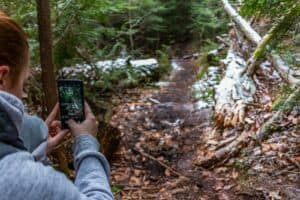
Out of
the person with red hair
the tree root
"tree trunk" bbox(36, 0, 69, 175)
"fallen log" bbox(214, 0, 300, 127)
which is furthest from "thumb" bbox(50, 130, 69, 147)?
the tree root

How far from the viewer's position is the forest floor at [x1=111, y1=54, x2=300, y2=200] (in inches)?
166

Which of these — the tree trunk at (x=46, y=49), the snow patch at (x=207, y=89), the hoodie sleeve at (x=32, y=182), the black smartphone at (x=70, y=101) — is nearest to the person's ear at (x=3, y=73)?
the hoodie sleeve at (x=32, y=182)

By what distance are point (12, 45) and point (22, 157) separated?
356mm

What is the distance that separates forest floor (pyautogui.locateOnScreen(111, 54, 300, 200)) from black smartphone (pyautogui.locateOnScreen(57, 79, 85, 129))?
2.59 m

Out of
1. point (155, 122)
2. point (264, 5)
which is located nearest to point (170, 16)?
point (155, 122)

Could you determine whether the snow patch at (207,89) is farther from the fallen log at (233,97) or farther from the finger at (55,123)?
the finger at (55,123)

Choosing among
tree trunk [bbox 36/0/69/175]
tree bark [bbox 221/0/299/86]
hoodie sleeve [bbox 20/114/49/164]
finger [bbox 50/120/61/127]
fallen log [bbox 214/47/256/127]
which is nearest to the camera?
hoodie sleeve [bbox 20/114/49/164]

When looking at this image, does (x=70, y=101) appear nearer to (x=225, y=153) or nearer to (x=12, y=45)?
(x=12, y=45)

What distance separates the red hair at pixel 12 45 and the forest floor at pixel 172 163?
308 cm

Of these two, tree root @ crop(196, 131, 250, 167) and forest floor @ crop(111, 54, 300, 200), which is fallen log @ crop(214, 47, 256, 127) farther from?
tree root @ crop(196, 131, 250, 167)

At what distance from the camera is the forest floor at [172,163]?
422 cm

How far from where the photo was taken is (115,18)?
652 inches

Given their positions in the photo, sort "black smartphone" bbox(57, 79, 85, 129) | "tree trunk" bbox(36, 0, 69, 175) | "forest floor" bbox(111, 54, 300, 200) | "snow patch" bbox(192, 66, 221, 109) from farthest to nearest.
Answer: "snow patch" bbox(192, 66, 221, 109)
"forest floor" bbox(111, 54, 300, 200)
"tree trunk" bbox(36, 0, 69, 175)
"black smartphone" bbox(57, 79, 85, 129)

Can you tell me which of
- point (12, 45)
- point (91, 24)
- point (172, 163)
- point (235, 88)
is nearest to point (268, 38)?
point (235, 88)
